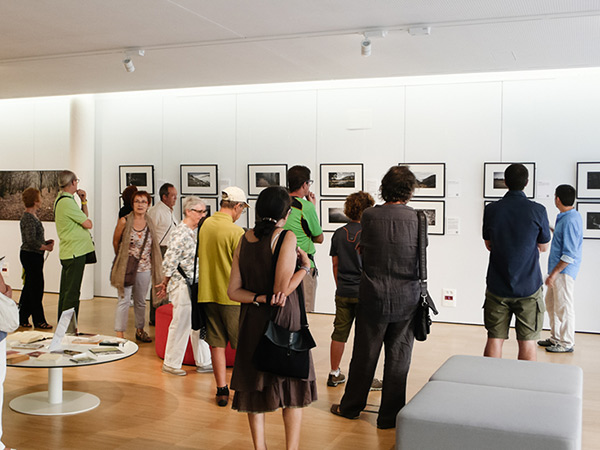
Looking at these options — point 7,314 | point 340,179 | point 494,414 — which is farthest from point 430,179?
point 7,314

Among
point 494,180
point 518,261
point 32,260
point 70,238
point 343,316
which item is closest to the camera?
point 518,261

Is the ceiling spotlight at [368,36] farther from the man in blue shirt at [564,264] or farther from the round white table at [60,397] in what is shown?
the round white table at [60,397]

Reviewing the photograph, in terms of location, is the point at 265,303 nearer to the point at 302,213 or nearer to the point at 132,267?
the point at 302,213

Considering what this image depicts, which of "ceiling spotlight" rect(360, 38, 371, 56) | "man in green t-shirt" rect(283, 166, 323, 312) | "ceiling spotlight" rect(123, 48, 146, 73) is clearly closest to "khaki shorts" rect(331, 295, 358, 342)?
"man in green t-shirt" rect(283, 166, 323, 312)

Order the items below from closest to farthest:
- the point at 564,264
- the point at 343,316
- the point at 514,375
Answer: the point at 514,375, the point at 343,316, the point at 564,264

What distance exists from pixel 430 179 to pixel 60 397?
560 centimetres

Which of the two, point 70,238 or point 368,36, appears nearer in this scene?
point 368,36

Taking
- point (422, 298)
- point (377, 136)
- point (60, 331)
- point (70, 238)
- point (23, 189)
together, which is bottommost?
point (60, 331)

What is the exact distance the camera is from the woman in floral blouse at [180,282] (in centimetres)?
632

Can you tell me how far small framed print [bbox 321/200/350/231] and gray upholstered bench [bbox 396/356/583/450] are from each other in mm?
5577

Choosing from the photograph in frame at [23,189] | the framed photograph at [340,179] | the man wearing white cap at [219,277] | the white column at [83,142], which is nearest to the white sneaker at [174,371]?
the man wearing white cap at [219,277]

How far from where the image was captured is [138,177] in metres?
11.0

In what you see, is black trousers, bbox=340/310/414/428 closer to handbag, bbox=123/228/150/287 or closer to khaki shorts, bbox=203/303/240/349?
khaki shorts, bbox=203/303/240/349

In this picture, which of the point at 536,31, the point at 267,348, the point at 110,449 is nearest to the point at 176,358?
the point at 110,449
